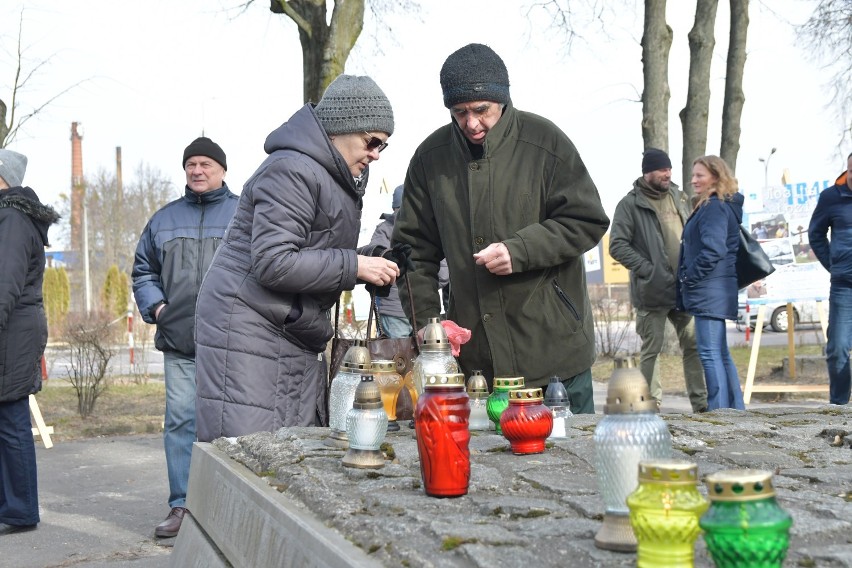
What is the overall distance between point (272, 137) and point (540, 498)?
191 cm

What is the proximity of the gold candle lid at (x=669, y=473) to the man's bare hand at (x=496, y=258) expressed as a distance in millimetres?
2358

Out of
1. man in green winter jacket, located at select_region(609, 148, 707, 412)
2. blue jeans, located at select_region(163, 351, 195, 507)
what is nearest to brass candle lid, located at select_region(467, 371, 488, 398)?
blue jeans, located at select_region(163, 351, 195, 507)

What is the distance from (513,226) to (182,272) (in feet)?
9.13

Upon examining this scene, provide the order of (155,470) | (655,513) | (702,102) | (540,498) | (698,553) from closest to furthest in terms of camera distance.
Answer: (655,513) → (698,553) → (540,498) → (155,470) → (702,102)

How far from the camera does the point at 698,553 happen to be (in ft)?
6.20

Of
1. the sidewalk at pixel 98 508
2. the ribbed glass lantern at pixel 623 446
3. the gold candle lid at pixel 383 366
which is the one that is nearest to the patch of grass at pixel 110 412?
the sidewalk at pixel 98 508

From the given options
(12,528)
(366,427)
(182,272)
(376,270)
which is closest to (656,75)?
(182,272)

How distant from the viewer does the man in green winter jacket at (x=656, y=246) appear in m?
9.05

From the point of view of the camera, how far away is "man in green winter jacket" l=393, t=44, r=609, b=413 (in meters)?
4.12

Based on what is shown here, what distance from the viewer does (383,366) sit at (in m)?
3.33

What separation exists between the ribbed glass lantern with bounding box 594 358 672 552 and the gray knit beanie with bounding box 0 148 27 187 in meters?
5.24

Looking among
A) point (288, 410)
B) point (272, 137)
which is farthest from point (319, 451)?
point (272, 137)

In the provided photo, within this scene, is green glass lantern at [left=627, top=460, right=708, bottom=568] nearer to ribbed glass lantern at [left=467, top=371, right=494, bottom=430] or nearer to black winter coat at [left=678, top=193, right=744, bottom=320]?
ribbed glass lantern at [left=467, top=371, right=494, bottom=430]

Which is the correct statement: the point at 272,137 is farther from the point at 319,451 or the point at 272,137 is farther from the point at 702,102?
the point at 702,102
